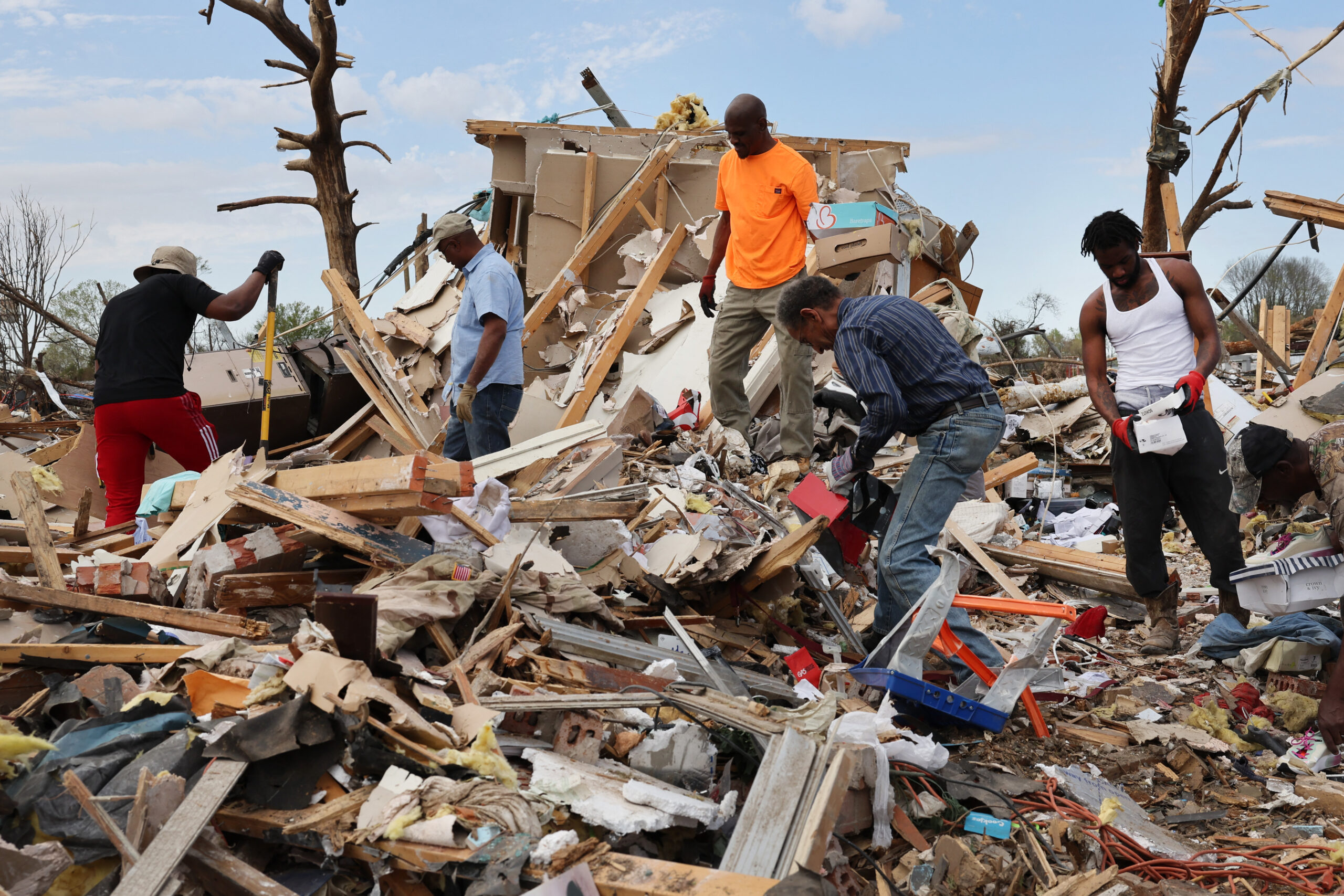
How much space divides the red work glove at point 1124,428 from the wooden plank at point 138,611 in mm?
3832

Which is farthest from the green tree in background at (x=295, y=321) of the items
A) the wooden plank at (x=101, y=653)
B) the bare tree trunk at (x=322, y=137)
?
the wooden plank at (x=101, y=653)

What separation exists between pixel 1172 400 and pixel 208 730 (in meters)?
4.07

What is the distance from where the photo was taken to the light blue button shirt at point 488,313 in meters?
5.02

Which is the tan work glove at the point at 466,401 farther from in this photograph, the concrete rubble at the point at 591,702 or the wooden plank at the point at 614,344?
the wooden plank at the point at 614,344

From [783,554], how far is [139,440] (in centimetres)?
352

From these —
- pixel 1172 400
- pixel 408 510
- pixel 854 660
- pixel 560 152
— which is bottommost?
pixel 854 660

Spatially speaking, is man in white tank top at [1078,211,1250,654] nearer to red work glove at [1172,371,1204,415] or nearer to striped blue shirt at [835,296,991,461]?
red work glove at [1172,371,1204,415]

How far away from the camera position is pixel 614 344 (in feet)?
26.2

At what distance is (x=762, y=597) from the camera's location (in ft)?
15.1

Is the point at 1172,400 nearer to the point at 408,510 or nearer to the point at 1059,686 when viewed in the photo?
the point at 1059,686

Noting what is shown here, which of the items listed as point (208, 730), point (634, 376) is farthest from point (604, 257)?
point (208, 730)

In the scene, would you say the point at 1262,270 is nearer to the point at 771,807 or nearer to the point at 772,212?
the point at 772,212

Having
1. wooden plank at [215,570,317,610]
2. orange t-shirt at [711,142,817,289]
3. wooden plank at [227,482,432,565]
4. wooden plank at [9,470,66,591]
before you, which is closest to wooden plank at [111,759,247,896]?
wooden plank at [215,570,317,610]

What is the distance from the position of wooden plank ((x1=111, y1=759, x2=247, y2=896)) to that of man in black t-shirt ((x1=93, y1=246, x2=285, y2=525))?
314 cm
